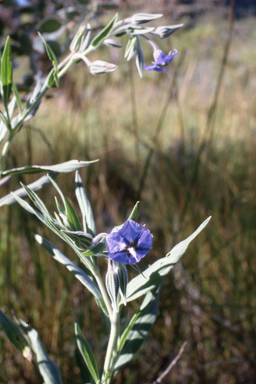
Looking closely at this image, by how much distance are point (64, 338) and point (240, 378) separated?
578 mm

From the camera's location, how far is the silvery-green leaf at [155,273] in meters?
0.45

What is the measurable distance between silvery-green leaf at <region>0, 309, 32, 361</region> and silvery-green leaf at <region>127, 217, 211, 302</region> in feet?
0.74

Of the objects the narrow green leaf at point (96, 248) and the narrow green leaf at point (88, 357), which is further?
the narrow green leaf at point (88, 357)

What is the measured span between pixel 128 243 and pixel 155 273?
0.36ft

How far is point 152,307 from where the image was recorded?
0.64 metres

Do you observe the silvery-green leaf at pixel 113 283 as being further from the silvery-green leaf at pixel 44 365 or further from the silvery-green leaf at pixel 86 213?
the silvery-green leaf at pixel 44 365

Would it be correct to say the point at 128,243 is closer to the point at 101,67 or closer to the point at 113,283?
the point at 113,283

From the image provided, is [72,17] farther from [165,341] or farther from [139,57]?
[165,341]

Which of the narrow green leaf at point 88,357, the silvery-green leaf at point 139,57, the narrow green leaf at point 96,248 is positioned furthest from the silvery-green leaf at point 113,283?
the silvery-green leaf at point 139,57

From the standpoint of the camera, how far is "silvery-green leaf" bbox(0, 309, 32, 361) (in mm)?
590

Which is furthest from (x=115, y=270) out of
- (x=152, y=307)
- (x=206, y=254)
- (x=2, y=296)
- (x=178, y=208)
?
(x=178, y=208)

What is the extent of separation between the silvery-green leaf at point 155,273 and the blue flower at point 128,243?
0.18 feet

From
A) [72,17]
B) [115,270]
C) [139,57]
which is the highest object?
[72,17]

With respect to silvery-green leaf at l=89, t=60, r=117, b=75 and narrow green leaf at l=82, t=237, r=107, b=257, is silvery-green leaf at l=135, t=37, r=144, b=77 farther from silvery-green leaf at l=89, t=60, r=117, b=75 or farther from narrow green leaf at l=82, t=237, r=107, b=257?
narrow green leaf at l=82, t=237, r=107, b=257
